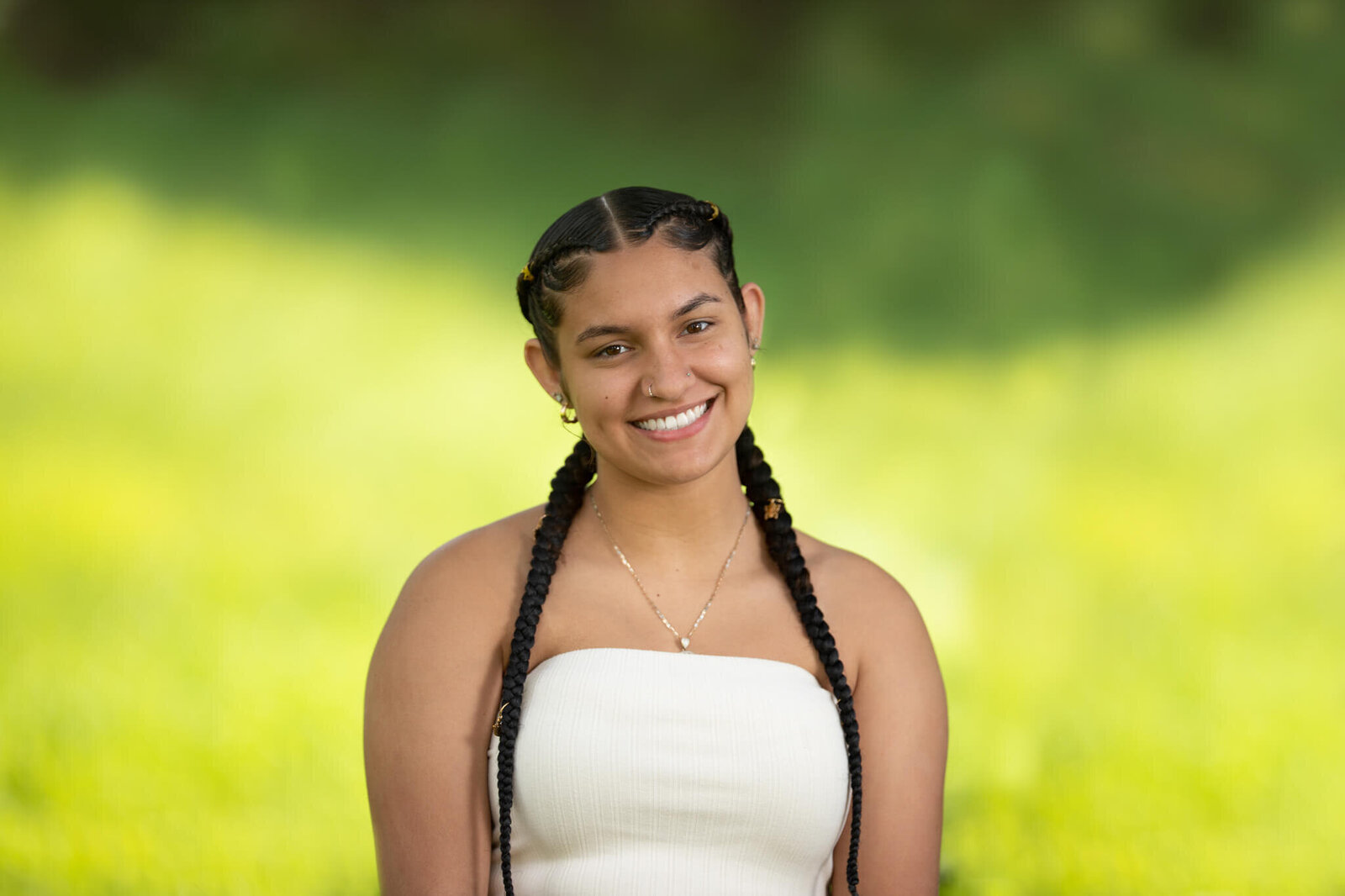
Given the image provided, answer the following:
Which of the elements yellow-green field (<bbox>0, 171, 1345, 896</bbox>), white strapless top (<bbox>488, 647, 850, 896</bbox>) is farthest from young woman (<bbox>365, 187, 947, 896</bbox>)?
yellow-green field (<bbox>0, 171, 1345, 896</bbox>)

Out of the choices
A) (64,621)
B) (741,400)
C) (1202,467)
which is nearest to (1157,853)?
(1202,467)

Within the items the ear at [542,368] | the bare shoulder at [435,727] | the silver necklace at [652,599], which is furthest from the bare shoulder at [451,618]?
the ear at [542,368]

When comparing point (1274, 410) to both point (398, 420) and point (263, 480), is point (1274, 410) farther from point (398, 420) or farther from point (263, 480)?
point (263, 480)

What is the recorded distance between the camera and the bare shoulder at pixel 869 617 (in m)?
2.15

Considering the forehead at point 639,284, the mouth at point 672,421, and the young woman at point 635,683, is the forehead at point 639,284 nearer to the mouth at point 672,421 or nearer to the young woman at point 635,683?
the young woman at point 635,683

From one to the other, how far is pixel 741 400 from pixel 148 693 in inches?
91.2

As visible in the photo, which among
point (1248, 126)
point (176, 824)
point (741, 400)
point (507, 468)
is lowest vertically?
point (176, 824)

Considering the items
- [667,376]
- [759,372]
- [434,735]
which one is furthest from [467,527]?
[667,376]

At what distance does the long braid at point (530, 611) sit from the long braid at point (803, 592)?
0.26 metres

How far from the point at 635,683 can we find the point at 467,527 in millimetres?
1909

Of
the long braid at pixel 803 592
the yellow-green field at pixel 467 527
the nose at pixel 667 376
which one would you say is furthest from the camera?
the yellow-green field at pixel 467 527

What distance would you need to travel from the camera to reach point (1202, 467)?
373 centimetres

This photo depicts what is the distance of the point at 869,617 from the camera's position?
2168mm

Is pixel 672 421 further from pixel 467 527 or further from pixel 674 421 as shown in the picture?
pixel 467 527
